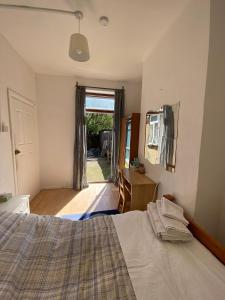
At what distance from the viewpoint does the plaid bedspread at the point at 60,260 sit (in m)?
0.76

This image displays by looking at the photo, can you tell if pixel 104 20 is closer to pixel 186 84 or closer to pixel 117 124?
pixel 186 84

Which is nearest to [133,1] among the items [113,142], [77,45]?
[77,45]

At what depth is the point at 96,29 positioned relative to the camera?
1.89m

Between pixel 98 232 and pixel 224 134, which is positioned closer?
pixel 98 232

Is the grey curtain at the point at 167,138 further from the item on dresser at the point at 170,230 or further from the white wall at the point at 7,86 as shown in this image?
the white wall at the point at 7,86

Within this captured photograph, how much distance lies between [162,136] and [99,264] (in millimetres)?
1550

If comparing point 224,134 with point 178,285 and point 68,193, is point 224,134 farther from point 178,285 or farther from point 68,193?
point 68,193

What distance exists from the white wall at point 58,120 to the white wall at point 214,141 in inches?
101

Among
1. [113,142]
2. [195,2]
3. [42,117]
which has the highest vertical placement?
[195,2]

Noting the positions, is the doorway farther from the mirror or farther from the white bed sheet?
the white bed sheet

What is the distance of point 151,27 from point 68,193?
3.19 meters

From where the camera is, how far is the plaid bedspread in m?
0.76

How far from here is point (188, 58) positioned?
1.52 metres

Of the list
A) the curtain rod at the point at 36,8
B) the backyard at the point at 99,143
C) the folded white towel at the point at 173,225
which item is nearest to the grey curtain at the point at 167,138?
the folded white towel at the point at 173,225
